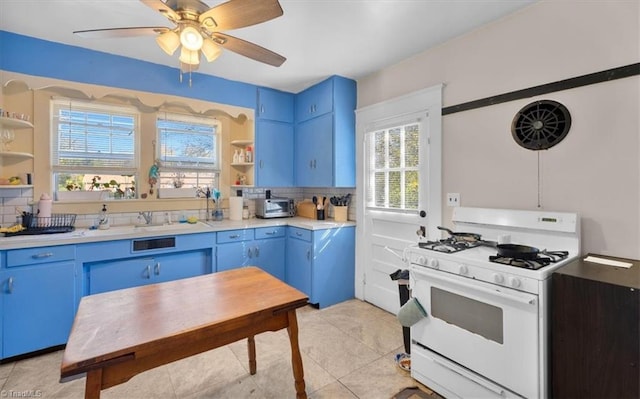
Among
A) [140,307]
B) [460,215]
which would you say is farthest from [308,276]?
[140,307]

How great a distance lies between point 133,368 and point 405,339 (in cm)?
186

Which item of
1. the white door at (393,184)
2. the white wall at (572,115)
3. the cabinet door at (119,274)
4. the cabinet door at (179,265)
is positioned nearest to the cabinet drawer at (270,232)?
the cabinet door at (179,265)

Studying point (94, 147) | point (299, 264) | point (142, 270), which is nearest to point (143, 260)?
point (142, 270)

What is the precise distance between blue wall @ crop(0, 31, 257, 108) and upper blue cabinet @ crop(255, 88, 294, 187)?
39 centimetres

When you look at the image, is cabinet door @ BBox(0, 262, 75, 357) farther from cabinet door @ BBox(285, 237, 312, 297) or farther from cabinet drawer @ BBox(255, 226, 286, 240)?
cabinet door @ BBox(285, 237, 312, 297)

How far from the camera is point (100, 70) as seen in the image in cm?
276

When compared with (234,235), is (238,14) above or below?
above

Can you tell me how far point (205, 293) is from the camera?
165 cm

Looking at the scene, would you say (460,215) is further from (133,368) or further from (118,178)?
(118,178)

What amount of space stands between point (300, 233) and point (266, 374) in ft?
4.94

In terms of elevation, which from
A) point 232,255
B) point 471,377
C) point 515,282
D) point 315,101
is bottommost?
point 471,377

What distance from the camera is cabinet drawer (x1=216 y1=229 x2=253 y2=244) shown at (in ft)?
10.2

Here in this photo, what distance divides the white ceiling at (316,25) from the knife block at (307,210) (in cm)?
172

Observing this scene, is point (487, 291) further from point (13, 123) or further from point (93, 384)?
point (13, 123)
